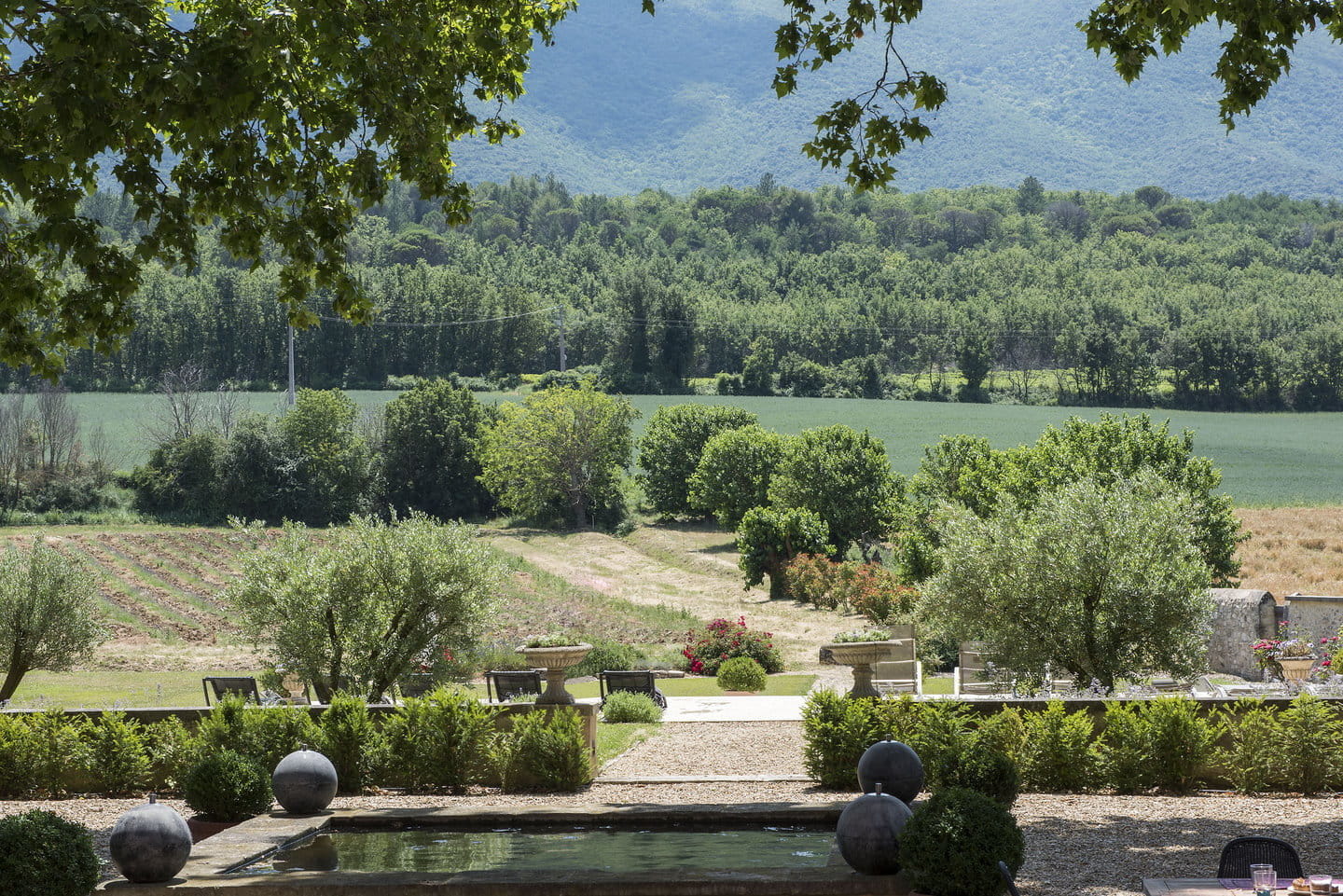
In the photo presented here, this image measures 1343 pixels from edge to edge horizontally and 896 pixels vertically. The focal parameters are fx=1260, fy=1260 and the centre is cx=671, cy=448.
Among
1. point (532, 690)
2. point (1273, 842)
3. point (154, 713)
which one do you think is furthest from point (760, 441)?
point (1273, 842)

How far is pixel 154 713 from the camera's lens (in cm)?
1538

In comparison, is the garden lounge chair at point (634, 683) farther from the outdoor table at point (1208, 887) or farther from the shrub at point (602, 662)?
the outdoor table at point (1208, 887)

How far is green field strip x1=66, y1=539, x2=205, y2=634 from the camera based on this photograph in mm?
45322

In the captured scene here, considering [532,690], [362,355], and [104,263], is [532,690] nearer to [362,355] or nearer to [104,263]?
[104,263]

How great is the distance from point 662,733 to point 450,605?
369 centimetres

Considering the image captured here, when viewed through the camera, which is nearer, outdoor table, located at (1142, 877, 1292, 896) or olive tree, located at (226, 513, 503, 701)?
outdoor table, located at (1142, 877, 1292, 896)

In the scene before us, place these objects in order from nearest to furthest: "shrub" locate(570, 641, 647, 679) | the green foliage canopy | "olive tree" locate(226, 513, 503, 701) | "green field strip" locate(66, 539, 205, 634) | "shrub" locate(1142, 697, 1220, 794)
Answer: "shrub" locate(1142, 697, 1220, 794), "olive tree" locate(226, 513, 503, 701), "shrub" locate(570, 641, 647, 679), "green field strip" locate(66, 539, 205, 634), the green foliage canopy

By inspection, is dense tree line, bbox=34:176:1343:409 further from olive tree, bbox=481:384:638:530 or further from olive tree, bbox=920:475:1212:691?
olive tree, bbox=920:475:1212:691

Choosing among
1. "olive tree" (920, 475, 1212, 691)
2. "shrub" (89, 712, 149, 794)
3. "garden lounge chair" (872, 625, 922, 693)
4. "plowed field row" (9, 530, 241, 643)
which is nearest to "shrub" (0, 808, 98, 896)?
"shrub" (89, 712, 149, 794)

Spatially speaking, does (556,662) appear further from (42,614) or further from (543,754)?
(42,614)

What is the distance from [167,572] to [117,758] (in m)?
43.5

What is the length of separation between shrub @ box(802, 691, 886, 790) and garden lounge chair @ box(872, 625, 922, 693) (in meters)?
6.10

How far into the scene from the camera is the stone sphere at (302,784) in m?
12.5

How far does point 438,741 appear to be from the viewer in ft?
48.0
